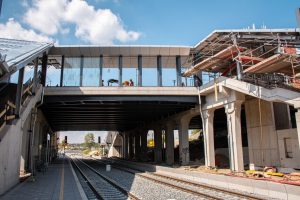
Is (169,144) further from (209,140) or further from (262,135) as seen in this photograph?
(262,135)

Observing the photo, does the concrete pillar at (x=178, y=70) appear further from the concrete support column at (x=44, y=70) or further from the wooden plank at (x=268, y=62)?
the concrete support column at (x=44, y=70)

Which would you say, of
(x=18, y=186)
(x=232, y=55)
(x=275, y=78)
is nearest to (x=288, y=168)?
(x=275, y=78)

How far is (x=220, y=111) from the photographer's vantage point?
3725cm

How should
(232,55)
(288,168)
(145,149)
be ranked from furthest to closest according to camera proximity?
(145,149) → (232,55) → (288,168)

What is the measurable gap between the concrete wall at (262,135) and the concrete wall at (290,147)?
347 millimetres

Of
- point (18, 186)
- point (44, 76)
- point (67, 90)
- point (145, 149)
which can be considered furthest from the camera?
point (145, 149)

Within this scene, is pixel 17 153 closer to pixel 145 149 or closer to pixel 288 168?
pixel 288 168

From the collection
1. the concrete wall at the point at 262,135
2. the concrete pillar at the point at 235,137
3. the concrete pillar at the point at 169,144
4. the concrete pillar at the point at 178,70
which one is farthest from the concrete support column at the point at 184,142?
the concrete pillar at the point at 235,137

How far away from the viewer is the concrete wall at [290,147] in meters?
22.1

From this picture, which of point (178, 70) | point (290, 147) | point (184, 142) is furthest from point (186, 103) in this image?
point (290, 147)

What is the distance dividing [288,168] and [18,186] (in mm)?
17981

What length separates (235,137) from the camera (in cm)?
2334

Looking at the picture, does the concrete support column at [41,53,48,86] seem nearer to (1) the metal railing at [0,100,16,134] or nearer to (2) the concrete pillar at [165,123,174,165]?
(1) the metal railing at [0,100,16,134]

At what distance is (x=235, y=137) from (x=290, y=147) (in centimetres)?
403
